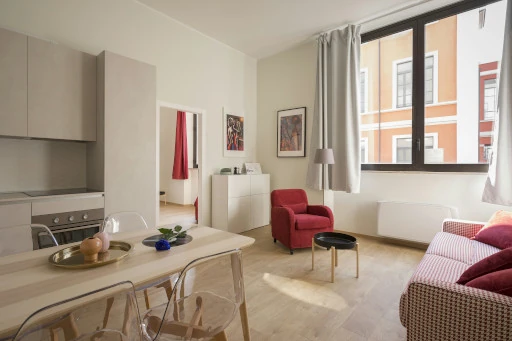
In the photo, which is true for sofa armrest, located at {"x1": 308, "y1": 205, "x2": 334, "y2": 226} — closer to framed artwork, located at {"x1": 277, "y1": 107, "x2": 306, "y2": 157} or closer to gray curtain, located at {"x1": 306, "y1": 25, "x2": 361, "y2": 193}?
gray curtain, located at {"x1": 306, "y1": 25, "x2": 361, "y2": 193}

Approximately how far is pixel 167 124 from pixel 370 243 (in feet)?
19.1

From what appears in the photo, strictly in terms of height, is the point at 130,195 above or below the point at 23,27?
below

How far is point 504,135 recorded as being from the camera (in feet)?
9.52

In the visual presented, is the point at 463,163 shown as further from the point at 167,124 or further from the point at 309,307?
the point at 167,124

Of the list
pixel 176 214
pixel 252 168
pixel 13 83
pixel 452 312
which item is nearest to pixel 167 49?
pixel 13 83

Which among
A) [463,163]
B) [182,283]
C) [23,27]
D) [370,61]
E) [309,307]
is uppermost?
[370,61]

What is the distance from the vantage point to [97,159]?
281 cm

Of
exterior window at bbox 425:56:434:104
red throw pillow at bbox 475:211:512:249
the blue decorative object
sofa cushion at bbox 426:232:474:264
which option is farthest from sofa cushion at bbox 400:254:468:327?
exterior window at bbox 425:56:434:104

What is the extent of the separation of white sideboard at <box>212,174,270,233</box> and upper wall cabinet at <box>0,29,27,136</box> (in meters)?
2.55

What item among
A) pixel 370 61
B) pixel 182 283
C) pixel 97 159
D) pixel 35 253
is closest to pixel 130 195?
pixel 97 159

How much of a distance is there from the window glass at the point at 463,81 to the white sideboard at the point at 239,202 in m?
2.68

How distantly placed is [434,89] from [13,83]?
190 inches

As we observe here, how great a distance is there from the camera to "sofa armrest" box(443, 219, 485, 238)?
2.66 m

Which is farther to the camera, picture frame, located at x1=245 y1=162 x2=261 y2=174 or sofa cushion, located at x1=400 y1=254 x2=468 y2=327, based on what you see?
picture frame, located at x1=245 y1=162 x2=261 y2=174
